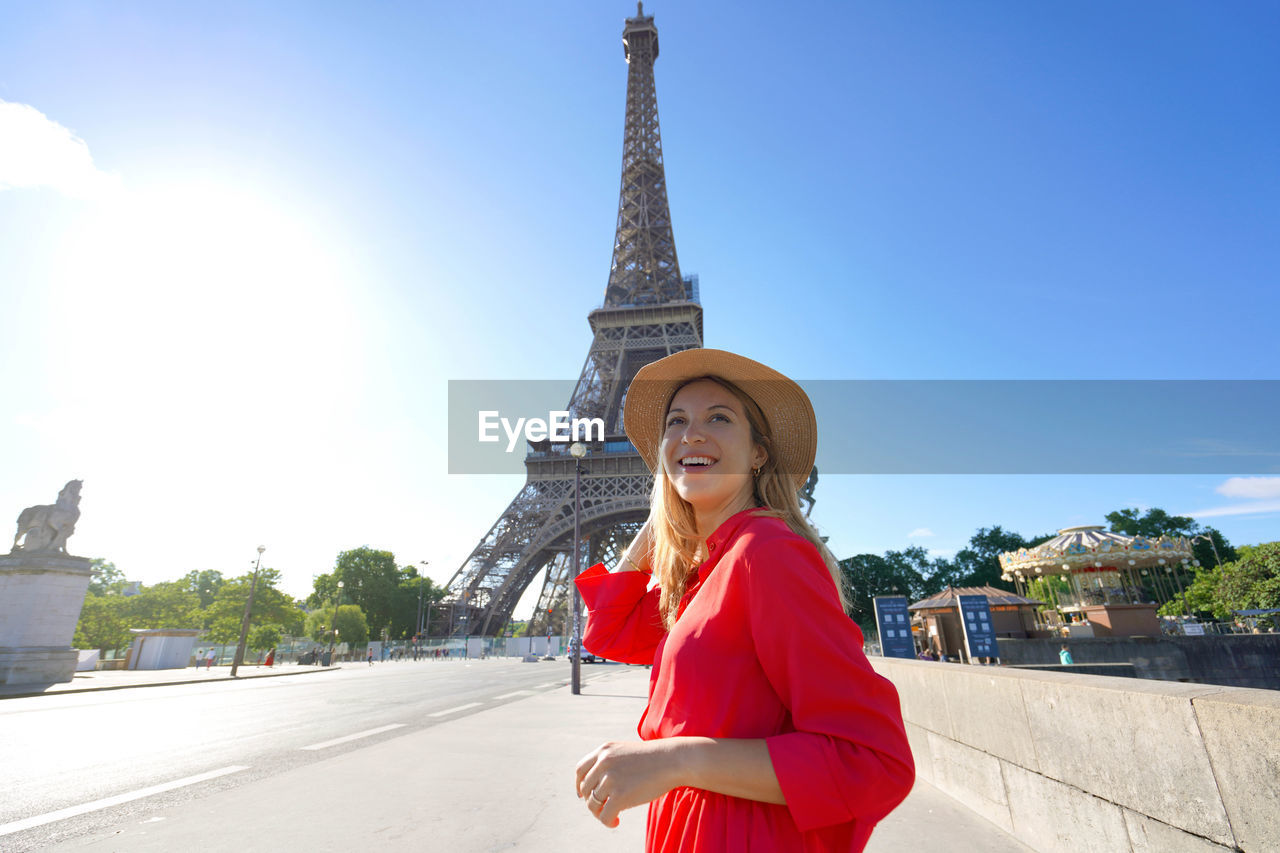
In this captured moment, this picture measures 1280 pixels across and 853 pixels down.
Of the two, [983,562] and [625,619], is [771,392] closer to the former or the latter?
[625,619]

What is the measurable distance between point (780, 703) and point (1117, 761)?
2.19 metres

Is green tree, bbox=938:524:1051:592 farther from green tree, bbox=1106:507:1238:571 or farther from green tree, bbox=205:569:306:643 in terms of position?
green tree, bbox=205:569:306:643

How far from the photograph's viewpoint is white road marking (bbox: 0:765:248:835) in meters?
3.78

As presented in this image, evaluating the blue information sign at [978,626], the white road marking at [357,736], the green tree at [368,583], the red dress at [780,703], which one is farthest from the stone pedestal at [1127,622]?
the green tree at [368,583]

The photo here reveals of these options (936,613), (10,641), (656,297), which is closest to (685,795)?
(10,641)

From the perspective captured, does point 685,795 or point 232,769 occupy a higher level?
point 685,795

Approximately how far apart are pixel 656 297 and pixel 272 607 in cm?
3893

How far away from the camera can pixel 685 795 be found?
119cm

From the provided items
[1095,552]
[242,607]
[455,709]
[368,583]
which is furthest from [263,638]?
[1095,552]

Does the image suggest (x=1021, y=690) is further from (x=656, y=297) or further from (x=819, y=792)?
(x=656, y=297)

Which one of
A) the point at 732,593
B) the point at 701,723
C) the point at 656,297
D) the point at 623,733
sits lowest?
the point at 623,733

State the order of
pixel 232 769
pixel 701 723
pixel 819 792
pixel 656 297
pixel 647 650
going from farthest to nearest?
pixel 656 297, pixel 232 769, pixel 647 650, pixel 701 723, pixel 819 792

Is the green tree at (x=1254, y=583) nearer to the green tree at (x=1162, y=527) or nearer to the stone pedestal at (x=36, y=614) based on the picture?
the green tree at (x=1162, y=527)

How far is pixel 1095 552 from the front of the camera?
22.5 m
